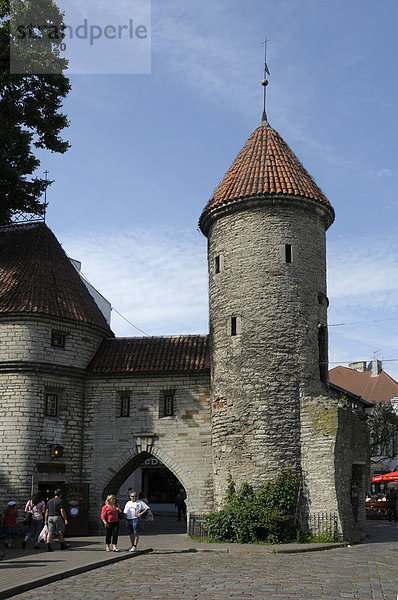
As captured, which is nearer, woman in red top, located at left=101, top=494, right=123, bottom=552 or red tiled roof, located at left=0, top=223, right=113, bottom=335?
woman in red top, located at left=101, top=494, right=123, bottom=552

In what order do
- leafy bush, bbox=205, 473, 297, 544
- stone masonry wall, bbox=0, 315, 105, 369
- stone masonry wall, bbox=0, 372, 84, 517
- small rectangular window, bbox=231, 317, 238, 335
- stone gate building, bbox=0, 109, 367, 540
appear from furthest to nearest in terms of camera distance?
stone masonry wall, bbox=0, 315, 105, 369 < small rectangular window, bbox=231, 317, 238, 335 < stone masonry wall, bbox=0, 372, 84, 517 < stone gate building, bbox=0, 109, 367, 540 < leafy bush, bbox=205, 473, 297, 544

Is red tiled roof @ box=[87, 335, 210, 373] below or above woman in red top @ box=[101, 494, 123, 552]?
above

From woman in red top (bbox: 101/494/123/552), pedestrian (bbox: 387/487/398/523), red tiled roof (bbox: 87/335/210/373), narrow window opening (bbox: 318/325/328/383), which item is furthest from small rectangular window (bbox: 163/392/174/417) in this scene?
pedestrian (bbox: 387/487/398/523)

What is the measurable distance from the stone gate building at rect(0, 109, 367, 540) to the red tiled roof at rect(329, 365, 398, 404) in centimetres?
3639

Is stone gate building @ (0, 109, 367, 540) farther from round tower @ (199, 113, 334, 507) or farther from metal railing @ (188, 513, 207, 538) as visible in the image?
metal railing @ (188, 513, 207, 538)

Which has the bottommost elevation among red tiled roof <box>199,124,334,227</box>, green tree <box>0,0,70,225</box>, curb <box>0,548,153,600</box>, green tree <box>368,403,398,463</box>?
curb <box>0,548,153,600</box>

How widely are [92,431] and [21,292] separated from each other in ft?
19.0

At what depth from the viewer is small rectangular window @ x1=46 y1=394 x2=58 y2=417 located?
78.6 feet

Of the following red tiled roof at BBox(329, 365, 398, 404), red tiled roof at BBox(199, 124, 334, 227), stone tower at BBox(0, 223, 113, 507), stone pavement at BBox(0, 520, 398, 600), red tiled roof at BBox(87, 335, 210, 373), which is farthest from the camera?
red tiled roof at BBox(329, 365, 398, 404)

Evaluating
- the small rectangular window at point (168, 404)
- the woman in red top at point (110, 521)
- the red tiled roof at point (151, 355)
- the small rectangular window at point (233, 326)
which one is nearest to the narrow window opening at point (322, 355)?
the small rectangular window at point (233, 326)

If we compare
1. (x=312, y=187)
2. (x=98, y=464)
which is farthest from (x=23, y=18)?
(x=98, y=464)

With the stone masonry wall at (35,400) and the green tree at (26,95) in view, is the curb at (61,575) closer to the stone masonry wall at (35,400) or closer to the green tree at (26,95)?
the stone masonry wall at (35,400)

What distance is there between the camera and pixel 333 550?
1822cm

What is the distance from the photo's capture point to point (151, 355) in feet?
84.7
